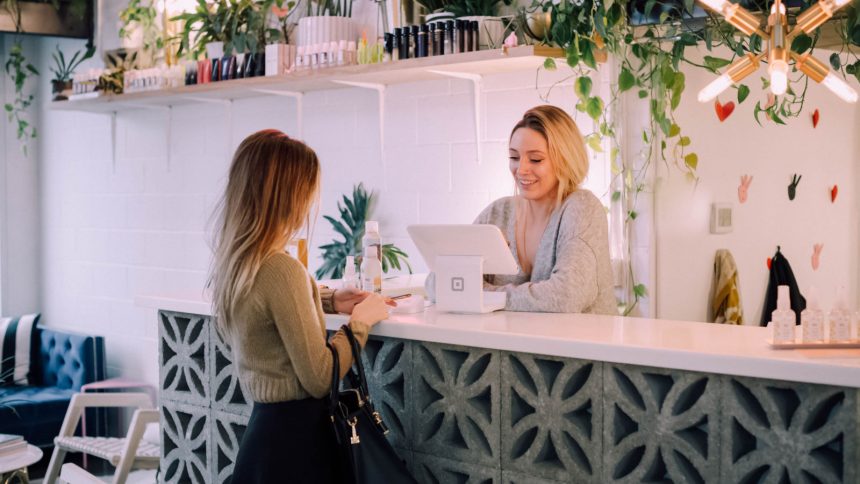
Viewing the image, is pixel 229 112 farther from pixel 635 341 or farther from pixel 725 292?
pixel 635 341

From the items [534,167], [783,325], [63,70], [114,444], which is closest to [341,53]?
[534,167]

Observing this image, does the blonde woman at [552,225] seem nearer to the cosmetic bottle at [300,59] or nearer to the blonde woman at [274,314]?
the blonde woman at [274,314]

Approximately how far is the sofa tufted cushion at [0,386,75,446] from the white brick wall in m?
0.46

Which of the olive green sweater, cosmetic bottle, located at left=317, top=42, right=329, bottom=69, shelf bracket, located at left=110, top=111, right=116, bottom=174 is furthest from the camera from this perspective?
shelf bracket, located at left=110, top=111, right=116, bottom=174

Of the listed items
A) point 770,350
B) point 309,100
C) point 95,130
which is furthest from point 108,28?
Answer: point 770,350

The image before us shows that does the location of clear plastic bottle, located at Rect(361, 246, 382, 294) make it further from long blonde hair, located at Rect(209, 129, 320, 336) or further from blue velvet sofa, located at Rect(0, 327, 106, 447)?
blue velvet sofa, located at Rect(0, 327, 106, 447)

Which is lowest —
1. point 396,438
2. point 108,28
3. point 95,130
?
point 396,438

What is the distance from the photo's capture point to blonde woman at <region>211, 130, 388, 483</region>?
7.62 feet

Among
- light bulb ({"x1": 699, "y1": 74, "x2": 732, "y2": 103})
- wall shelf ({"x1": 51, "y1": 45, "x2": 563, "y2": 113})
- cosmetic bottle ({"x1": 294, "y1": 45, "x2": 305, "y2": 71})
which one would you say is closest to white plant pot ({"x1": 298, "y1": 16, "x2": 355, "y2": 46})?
cosmetic bottle ({"x1": 294, "y1": 45, "x2": 305, "y2": 71})

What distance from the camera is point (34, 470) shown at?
5.59 meters

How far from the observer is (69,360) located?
5824 millimetres

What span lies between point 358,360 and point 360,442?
0.69ft

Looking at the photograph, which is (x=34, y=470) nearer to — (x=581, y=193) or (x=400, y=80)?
(x=400, y=80)

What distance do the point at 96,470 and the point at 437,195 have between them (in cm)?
276
